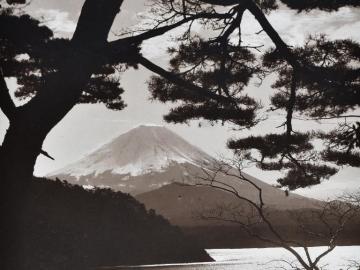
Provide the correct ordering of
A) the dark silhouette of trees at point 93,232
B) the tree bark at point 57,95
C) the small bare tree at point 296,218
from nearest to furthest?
1. the tree bark at point 57,95
2. the small bare tree at point 296,218
3. the dark silhouette of trees at point 93,232

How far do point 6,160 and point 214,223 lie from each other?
105951mm

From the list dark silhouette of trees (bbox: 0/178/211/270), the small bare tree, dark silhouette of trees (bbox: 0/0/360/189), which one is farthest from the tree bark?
dark silhouette of trees (bbox: 0/178/211/270)

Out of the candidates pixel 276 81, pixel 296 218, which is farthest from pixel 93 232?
pixel 276 81

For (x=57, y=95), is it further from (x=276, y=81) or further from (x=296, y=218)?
(x=296, y=218)

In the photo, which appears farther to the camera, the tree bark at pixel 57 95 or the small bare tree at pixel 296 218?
the small bare tree at pixel 296 218

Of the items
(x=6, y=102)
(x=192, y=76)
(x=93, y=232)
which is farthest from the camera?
(x=93, y=232)

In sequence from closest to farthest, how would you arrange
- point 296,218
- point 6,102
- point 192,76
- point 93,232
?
point 6,102 < point 192,76 < point 296,218 < point 93,232

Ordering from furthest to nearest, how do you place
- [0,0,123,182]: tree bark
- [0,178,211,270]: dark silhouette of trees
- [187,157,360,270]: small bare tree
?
[0,178,211,270]: dark silhouette of trees, [187,157,360,270]: small bare tree, [0,0,123,182]: tree bark

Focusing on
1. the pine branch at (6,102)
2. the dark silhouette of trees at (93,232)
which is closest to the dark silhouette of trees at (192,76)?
the pine branch at (6,102)

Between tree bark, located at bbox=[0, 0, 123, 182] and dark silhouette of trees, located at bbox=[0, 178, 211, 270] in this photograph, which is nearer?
tree bark, located at bbox=[0, 0, 123, 182]

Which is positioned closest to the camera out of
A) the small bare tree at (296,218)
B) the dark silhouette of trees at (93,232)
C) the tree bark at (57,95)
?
the tree bark at (57,95)

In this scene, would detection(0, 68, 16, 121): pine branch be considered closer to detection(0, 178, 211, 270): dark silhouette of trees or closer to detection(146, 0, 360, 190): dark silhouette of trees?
detection(146, 0, 360, 190): dark silhouette of trees

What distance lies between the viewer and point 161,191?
11544 cm

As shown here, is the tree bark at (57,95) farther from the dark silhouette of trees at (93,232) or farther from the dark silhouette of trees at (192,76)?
the dark silhouette of trees at (93,232)
